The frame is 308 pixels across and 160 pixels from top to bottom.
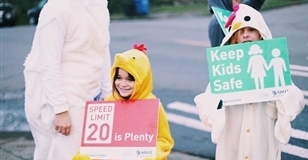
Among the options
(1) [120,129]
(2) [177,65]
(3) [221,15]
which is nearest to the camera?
(1) [120,129]

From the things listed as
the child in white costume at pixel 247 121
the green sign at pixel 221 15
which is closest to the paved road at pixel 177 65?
the green sign at pixel 221 15

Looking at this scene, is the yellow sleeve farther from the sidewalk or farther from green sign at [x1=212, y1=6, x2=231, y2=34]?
the sidewalk

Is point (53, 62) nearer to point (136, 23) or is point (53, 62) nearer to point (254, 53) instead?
point (254, 53)

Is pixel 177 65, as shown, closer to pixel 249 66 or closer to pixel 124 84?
pixel 124 84

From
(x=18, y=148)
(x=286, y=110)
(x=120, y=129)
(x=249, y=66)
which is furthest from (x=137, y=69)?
(x=18, y=148)

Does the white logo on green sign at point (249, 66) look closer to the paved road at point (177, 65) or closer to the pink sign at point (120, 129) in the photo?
the pink sign at point (120, 129)

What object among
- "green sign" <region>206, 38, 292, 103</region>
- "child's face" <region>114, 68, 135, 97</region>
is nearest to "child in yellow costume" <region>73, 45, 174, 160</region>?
"child's face" <region>114, 68, 135, 97</region>

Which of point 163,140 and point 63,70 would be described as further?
point 63,70

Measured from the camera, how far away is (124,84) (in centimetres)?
282

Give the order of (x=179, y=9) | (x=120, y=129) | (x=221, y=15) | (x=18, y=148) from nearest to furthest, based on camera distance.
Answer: (x=120, y=129), (x=221, y=15), (x=18, y=148), (x=179, y=9)

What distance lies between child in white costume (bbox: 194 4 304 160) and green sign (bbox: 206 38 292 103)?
0.08 m

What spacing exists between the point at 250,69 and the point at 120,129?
2.57ft

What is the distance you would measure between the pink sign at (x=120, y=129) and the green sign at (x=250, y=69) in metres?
0.39

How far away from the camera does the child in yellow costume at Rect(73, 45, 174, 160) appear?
2791 millimetres
